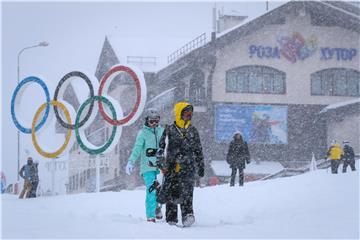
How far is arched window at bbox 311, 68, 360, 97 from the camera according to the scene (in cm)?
3488

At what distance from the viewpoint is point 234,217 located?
10.2 meters

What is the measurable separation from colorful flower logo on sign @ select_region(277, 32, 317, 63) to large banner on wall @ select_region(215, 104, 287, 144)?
3140mm

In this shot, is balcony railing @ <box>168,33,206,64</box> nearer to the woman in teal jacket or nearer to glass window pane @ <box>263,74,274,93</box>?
glass window pane @ <box>263,74,274,93</box>

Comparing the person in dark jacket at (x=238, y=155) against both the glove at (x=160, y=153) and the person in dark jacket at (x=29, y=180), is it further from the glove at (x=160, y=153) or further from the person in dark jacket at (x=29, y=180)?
the glove at (x=160, y=153)

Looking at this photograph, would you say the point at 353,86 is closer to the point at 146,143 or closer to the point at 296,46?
the point at 296,46

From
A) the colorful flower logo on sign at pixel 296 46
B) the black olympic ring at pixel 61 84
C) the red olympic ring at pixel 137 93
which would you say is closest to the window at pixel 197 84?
the colorful flower logo on sign at pixel 296 46

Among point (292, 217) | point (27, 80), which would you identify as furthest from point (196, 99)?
point (292, 217)

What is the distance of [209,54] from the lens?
108ft

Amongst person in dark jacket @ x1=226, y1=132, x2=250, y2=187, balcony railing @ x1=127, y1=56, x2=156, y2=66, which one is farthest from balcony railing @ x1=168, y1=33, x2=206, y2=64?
person in dark jacket @ x1=226, y1=132, x2=250, y2=187

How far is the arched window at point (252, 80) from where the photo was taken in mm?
34031

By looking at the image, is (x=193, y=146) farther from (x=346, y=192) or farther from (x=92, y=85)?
(x=92, y=85)

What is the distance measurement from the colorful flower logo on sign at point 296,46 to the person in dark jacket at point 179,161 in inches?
1055

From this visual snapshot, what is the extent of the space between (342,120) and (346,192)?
22.8 metres

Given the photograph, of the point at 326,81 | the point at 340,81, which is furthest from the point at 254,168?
the point at 340,81
